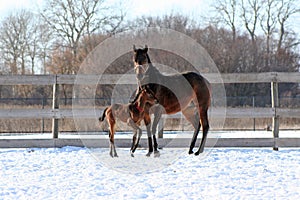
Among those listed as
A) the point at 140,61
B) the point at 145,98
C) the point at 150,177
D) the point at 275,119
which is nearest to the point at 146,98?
the point at 145,98

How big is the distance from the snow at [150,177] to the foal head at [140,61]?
1.37 m

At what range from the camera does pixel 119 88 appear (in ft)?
21.6

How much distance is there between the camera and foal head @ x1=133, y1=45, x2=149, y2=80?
209cm

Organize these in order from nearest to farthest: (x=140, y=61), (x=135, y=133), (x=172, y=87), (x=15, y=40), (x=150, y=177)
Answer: (x=140, y=61) < (x=172, y=87) < (x=135, y=133) < (x=150, y=177) < (x=15, y=40)

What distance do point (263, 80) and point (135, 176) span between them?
3941 millimetres

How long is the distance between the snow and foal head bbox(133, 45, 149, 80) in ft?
4.50

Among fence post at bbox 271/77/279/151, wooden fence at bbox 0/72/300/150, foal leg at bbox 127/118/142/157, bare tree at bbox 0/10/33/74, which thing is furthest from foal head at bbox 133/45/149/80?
bare tree at bbox 0/10/33/74

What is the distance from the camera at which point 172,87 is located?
2316 millimetres

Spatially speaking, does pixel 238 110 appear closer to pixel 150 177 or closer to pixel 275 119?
pixel 275 119

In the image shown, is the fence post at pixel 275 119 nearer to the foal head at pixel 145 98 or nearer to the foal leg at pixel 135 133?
the foal leg at pixel 135 133

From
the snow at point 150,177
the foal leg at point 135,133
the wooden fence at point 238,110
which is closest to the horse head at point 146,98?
the foal leg at point 135,133

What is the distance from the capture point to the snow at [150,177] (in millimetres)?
4008

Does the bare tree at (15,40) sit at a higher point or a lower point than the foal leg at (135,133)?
higher

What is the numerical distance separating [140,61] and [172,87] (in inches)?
11.2
